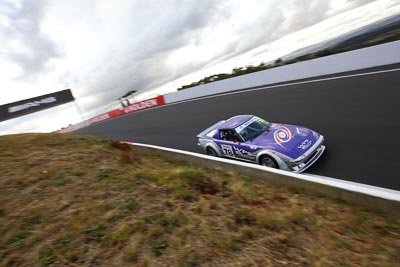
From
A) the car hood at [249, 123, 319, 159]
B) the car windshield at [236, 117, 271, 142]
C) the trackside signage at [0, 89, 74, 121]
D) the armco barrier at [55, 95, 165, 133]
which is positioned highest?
the trackside signage at [0, 89, 74, 121]

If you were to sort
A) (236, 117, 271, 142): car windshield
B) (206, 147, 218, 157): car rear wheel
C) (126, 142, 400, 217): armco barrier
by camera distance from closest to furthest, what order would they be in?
1. (126, 142, 400, 217): armco barrier
2. (236, 117, 271, 142): car windshield
3. (206, 147, 218, 157): car rear wheel

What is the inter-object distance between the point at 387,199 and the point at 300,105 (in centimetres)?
814

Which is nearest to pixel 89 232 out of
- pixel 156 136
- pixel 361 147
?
pixel 361 147

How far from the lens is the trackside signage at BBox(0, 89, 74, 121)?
30764 mm

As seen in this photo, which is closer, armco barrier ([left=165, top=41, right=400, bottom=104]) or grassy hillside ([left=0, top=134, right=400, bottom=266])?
grassy hillside ([left=0, top=134, right=400, bottom=266])

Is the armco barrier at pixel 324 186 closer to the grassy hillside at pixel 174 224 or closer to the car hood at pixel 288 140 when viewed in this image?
the grassy hillside at pixel 174 224

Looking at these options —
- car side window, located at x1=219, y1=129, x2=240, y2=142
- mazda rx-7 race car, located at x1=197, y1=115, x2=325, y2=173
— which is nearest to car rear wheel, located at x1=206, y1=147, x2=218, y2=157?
mazda rx-7 race car, located at x1=197, y1=115, x2=325, y2=173

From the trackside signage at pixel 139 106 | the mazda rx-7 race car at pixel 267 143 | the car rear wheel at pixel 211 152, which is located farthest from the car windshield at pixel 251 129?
the trackside signage at pixel 139 106

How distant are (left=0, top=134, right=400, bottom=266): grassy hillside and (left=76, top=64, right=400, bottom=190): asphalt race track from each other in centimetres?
208

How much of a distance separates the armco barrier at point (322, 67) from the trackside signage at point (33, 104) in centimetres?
2338

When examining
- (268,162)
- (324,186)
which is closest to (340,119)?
(268,162)

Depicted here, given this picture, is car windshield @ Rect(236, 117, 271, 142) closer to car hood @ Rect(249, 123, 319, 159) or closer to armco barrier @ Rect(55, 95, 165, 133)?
car hood @ Rect(249, 123, 319, 159)

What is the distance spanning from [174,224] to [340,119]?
7229 mm

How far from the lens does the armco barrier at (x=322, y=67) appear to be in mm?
13133
